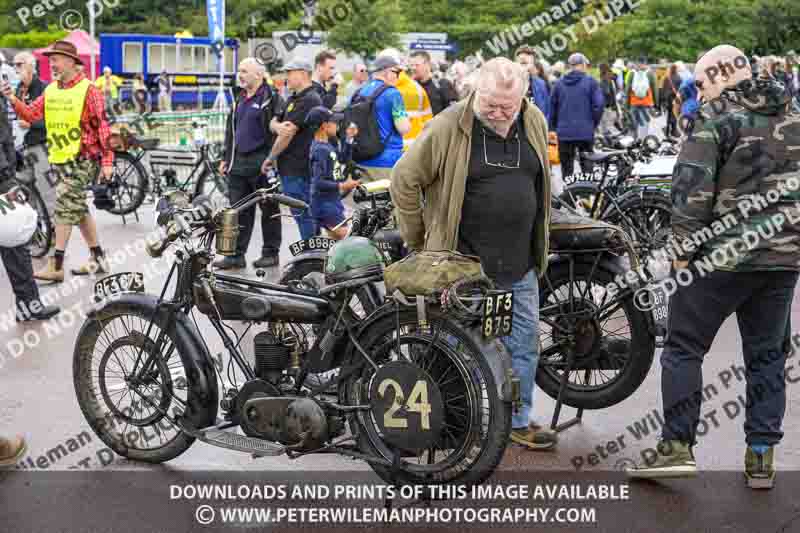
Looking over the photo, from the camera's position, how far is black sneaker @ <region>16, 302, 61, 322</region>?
813cm

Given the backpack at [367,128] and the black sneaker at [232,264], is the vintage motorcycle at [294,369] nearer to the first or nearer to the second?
the backpack at [367,128]

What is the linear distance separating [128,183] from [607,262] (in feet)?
29.1

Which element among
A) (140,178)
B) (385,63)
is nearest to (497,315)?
(385,63)

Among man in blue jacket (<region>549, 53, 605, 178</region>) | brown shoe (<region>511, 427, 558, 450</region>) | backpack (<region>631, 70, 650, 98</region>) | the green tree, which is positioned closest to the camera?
brown shoe (<region>511, 427, 558, 450</region>)

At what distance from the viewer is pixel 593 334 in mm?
5605

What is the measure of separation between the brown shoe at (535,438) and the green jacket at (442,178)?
95 centimetres

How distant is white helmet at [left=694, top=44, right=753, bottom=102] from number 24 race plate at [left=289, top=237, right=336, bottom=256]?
8.36 ft

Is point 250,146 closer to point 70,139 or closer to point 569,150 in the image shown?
point 70,139

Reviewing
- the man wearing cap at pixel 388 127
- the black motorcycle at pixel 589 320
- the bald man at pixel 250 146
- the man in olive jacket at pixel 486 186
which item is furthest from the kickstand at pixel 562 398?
the bald man at pixel 250 146

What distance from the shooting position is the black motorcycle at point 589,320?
5.52 metres

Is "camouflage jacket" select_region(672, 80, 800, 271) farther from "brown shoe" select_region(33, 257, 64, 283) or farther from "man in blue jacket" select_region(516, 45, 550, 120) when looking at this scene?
"man in blue jacket" select_region(516, 45, 550, 120)

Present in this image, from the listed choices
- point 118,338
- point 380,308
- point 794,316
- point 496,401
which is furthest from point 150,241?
point 794,316

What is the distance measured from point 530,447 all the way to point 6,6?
7168 cm

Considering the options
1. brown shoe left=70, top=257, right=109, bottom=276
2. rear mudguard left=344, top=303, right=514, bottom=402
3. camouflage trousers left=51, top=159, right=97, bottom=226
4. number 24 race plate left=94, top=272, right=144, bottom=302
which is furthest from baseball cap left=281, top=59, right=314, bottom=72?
rear mudguard left=344, top=303, right=514, bottom=402
